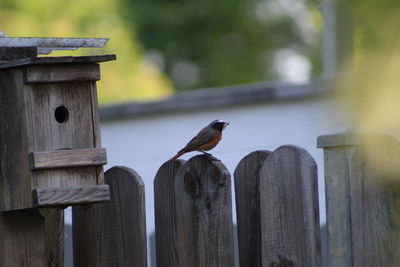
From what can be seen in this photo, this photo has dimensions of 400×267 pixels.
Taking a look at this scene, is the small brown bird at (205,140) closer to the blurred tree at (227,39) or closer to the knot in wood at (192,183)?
the knot in wood at (192,183)

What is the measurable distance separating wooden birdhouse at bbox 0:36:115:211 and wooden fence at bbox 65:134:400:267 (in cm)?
22

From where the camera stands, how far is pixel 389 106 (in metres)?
3.60

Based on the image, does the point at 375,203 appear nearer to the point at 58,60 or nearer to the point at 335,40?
the point at 58,60

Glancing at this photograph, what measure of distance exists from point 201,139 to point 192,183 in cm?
108

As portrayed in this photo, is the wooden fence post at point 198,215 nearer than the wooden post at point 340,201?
No

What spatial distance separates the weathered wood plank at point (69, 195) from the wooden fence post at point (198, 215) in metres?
0.24

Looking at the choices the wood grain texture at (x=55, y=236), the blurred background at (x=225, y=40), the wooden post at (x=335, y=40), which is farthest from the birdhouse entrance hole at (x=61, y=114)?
the blurred background at (x=225, y=40)

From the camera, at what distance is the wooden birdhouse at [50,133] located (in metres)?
3.64

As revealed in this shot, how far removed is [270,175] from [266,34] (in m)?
26.8

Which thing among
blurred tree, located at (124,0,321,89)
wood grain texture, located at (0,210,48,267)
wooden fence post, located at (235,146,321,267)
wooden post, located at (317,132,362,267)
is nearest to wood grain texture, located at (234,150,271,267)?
wooden fence post, located at (235,146,321,267)

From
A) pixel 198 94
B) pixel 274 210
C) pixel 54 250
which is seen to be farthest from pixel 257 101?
pixel 274 210

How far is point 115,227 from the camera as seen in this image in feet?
12.8

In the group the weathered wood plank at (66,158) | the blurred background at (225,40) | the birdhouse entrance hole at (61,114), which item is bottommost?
the weathered wood plank at (66,158)

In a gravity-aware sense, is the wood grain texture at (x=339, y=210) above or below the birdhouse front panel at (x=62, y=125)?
below
